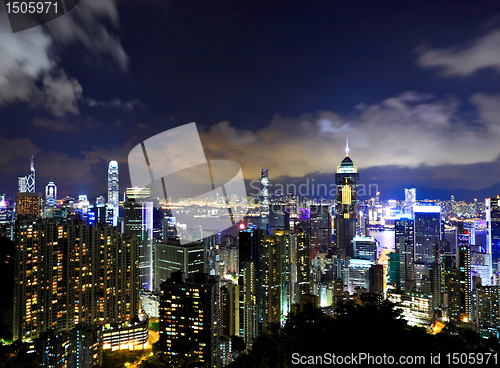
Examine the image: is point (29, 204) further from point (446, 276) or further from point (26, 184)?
point (446, 276)

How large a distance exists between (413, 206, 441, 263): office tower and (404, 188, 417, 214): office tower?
205 centimetres

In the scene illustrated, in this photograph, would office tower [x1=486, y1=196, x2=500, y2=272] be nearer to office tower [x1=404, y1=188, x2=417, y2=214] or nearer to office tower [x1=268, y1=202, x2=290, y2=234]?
office tower [x1=404, y1=188, x2=417, y2=214]

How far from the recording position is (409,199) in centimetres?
1739

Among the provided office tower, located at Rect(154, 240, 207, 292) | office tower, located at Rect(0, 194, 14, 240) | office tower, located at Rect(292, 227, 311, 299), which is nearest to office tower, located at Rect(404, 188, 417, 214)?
office tower, located at Rect(292, 227, 311, 299)

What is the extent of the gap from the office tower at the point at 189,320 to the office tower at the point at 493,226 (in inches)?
447

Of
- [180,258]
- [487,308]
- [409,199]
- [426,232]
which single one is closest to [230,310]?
[180,258]

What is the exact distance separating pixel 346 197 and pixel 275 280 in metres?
12.7

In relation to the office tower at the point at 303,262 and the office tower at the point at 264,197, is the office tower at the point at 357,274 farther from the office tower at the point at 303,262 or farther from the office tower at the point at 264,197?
the office tower at the point at 264,197

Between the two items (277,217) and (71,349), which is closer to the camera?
(71,349)

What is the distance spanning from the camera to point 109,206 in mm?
10648

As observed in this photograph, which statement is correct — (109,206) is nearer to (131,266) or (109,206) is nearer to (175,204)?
(131,266)

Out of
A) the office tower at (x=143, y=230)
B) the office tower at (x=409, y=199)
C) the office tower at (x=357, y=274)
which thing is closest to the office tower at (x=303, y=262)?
the office tower at (x=357, y=274)

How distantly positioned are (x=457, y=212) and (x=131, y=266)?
52.3ft

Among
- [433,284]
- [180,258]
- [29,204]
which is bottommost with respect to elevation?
[433,284]
